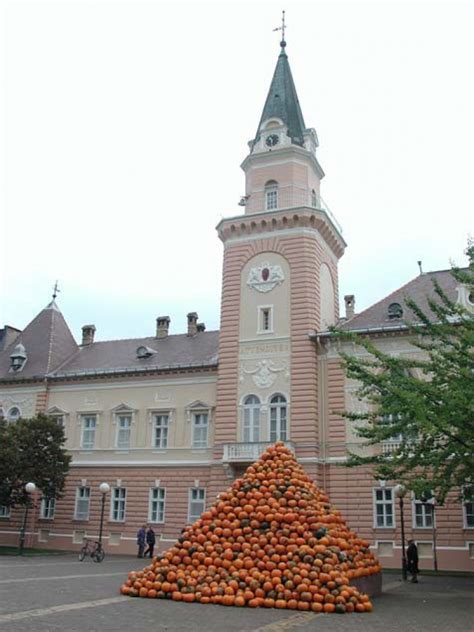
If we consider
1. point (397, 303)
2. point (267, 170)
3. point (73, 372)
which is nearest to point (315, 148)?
point (267, 170)

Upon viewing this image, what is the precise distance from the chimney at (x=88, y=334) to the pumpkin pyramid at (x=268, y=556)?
28.9 m

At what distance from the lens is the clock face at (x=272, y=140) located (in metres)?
37.5

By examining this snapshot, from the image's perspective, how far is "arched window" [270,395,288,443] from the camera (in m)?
32.1

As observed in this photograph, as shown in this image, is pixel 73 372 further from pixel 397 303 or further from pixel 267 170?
pixel 397 303

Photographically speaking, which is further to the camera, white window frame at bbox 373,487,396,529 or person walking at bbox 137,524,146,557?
person walking at bbox 137,524,146,557

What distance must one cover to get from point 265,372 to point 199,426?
16.4ft

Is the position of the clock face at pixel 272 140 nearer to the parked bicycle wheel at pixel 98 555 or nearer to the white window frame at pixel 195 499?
the white window frame at pixel 195 499

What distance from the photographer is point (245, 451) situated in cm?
3164

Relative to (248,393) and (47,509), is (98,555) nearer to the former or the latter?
(47,509)

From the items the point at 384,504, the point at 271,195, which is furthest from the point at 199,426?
the point at 271,195

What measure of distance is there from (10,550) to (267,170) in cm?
2404

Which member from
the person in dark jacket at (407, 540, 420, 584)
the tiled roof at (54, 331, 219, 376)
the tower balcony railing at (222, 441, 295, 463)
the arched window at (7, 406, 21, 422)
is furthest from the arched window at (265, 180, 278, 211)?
the person in dark jacket at (407, 540, 420, 584)

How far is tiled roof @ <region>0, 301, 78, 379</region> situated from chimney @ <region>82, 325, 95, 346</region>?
2.35 ft

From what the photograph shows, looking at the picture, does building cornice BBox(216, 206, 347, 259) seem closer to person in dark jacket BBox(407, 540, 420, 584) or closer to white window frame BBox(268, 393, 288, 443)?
white window frame BBox(268, 393, 288, 443)
